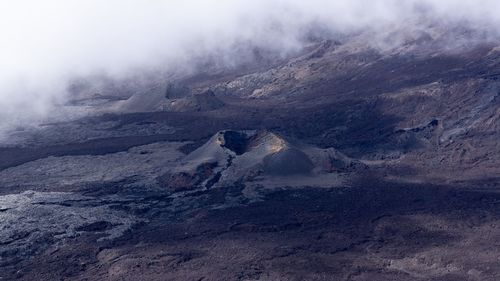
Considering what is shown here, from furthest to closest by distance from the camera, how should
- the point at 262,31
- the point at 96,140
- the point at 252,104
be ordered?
the point at 262,31, the point at 252,104, the point at 96,140

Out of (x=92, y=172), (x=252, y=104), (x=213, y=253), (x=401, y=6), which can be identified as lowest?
(x=213, y=253)

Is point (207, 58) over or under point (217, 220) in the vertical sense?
over

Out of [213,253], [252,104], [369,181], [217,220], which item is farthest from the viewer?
[252,104]

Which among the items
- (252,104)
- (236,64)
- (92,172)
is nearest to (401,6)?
(236,64)

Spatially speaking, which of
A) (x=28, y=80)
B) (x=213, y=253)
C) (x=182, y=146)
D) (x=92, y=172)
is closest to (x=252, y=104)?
(x=182, y=146)

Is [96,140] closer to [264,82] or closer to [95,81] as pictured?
[264,82]

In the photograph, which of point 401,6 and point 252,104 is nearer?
point 252,104

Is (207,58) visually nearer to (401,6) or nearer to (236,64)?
(236,64)
